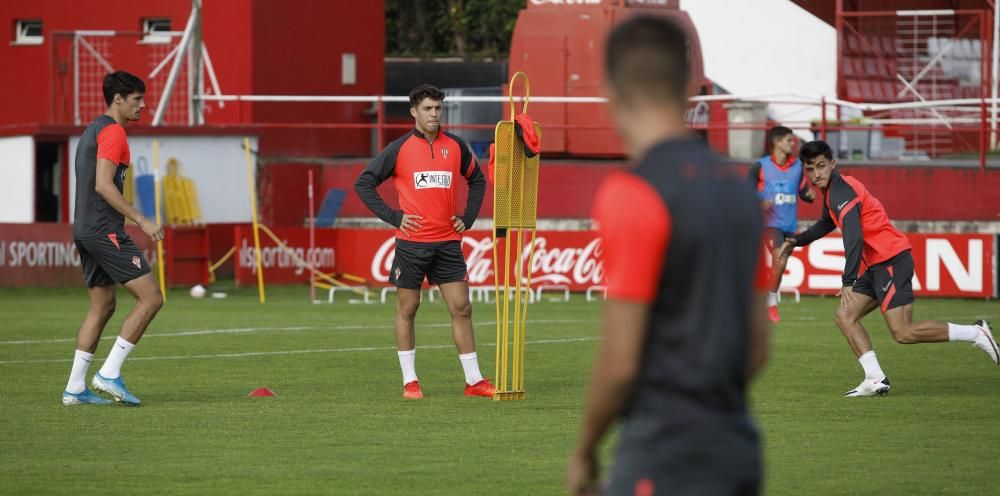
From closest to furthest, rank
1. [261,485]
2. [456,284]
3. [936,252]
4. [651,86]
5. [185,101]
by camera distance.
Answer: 1. [651,86]
2. [261,485]
3. [456,284]
4. [936,252]
5. [185,101]

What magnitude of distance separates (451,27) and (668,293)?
1769 inches

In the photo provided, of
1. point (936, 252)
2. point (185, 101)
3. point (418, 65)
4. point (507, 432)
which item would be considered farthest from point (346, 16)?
point (507, 432)

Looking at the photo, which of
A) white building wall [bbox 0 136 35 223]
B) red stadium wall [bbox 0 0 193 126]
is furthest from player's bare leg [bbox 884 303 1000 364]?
red stadium wall [bbox 0 0 193 126]

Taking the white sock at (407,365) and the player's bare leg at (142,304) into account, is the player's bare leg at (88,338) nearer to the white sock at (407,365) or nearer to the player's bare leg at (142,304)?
the player's bare leg at (142,304)

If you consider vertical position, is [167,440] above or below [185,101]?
below

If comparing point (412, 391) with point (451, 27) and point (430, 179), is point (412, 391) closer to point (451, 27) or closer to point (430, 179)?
point (430, 179)

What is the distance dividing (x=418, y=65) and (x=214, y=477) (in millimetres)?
32343

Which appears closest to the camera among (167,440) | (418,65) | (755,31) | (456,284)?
(167,440)

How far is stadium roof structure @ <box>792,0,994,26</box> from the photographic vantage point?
37281 millimetres

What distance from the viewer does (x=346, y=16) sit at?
3231cm

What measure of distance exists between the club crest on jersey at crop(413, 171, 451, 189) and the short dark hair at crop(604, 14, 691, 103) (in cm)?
817

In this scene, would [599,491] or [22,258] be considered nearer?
[599,491]

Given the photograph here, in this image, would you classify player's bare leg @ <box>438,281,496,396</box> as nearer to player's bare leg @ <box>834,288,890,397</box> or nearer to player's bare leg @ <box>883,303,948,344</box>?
player's bare leg @ <box>834,288,890,397</box>

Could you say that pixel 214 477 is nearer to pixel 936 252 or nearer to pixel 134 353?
pixel 134 353
